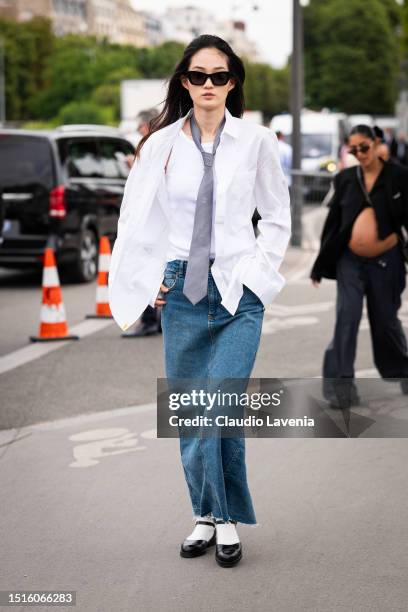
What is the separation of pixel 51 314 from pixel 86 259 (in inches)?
191

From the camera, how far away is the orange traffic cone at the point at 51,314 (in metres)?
10.5

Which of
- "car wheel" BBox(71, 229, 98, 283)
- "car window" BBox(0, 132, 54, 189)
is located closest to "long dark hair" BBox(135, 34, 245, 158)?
"car window" BBox(0, 132, 54, 189)

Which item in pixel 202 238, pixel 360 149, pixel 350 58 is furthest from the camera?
pixel 350 58

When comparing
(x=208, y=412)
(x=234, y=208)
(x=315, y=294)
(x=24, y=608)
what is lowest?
(x=315, y=294)

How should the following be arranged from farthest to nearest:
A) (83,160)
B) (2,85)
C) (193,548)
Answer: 1. (2,85)
2. (83,160)
3. (193,548)

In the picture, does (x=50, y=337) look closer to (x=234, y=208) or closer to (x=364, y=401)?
(x=364, y=401)

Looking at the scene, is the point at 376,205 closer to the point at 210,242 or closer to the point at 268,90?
the point at 210,242

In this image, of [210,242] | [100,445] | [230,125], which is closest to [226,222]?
[210,242]

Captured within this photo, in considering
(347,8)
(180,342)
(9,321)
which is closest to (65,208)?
(9,321)

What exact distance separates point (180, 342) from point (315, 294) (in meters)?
9.28

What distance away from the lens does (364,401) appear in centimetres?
777

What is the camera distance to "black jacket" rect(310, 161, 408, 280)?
24.9 ft

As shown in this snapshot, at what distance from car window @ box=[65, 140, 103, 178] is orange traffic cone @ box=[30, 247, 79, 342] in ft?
14.4

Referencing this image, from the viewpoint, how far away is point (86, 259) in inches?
602
